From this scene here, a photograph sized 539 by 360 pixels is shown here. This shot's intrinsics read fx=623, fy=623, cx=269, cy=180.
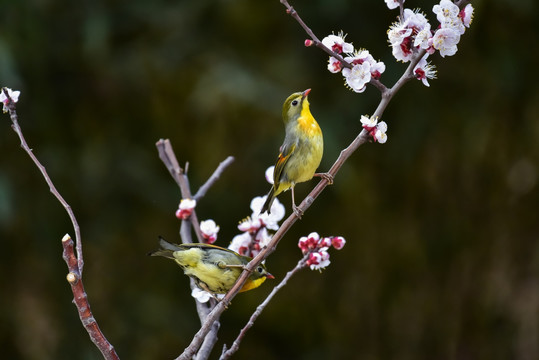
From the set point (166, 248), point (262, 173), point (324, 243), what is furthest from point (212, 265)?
point (262, 173)

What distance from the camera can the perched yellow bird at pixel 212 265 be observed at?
4.56 ft

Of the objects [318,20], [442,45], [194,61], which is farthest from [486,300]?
[442,45]

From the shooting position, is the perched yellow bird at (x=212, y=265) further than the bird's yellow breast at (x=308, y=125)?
No

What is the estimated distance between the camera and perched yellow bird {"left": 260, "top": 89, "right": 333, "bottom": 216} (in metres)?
1.56

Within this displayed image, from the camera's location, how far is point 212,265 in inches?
55.5

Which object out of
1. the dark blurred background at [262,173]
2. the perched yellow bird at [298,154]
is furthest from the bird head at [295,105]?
the dark blurred background at [262,173]

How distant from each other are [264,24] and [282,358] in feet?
6.33

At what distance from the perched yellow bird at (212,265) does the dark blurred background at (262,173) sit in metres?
1.74

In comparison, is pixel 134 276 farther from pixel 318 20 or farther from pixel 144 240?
pixel 318 20

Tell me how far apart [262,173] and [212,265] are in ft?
6.44

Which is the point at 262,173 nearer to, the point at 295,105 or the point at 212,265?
the point at 295,105

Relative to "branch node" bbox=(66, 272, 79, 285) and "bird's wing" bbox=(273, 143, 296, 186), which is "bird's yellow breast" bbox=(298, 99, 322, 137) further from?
"branch node" bbox=(66, 272, 79, 285)

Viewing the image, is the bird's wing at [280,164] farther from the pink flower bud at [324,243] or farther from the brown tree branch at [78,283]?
the brown tree branch at [78,283]

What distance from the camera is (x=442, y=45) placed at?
1.12 metres
